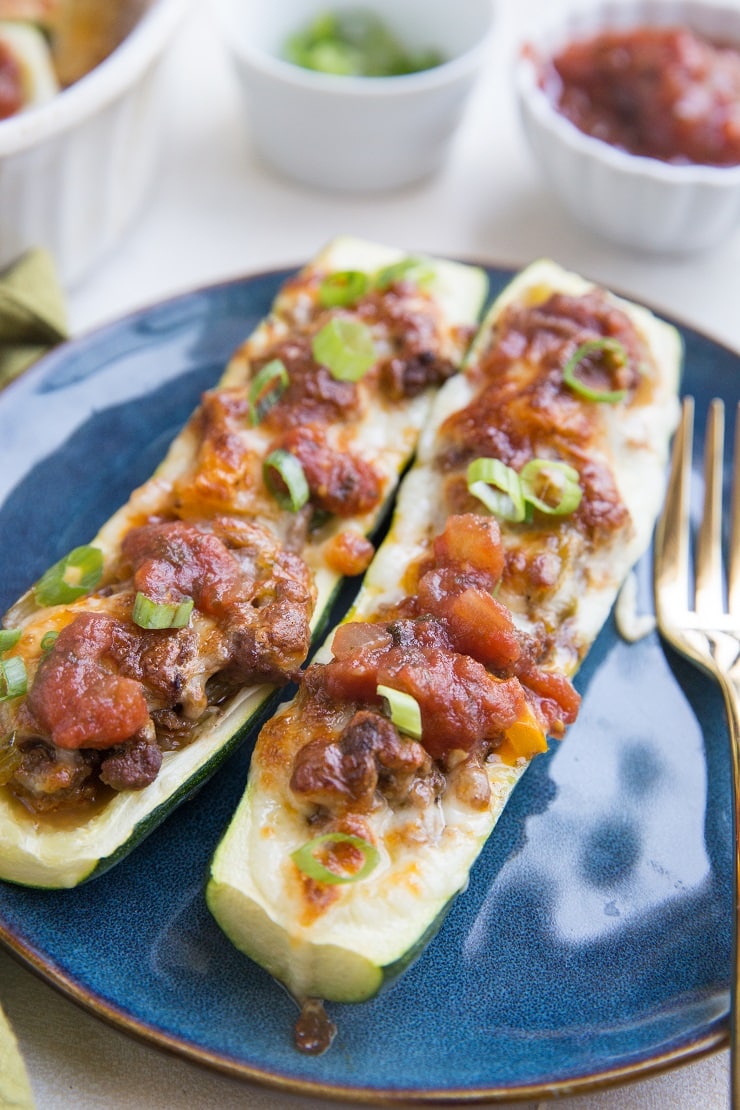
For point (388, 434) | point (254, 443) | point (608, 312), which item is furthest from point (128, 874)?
point (608, 312)

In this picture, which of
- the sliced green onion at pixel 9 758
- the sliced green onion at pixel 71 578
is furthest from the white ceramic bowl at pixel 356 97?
the sliced green onion at pixel 9 758

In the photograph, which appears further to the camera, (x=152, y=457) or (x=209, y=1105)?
(x=152, y=457)

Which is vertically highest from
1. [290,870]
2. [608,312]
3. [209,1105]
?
[608,312]

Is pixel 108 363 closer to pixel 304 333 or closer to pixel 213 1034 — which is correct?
pixel 304 333

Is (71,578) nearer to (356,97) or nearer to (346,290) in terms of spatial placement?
(346,290)

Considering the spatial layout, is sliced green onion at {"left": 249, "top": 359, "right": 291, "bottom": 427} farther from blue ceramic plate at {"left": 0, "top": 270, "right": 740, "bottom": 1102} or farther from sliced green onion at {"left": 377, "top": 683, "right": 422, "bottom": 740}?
sliced green onion at {"left": 377, "top": 683, "right": 422, "bottom": 740}

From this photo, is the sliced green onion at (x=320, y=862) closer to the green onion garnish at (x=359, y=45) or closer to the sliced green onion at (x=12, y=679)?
the sliced green onion at (x=12, y=679)

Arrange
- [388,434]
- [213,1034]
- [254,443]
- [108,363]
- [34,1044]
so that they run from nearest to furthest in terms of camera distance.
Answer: [213,1034] → [34,1044] → [254,443] → [388,434] → [108,363]

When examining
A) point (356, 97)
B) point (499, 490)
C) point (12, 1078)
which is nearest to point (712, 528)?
point (499, 490)

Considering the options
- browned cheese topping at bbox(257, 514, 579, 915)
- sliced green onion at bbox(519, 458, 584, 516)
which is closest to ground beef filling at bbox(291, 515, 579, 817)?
browned cheese topping at bbox(257, 514, 579, 915)
